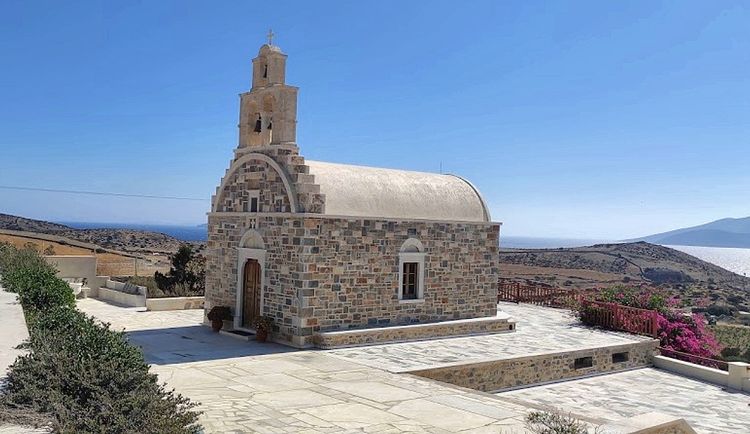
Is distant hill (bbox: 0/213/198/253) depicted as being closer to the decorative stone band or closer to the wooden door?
the decorative stone band

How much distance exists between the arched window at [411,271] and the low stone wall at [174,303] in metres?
8.44

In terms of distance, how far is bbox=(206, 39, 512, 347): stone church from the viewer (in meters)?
15.4

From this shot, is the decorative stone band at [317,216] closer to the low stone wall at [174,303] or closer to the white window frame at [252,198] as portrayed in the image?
the white window frame at [252,198]

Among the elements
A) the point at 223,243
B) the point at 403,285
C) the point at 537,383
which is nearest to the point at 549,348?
the point at 537,383

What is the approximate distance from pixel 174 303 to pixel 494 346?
36.7ft

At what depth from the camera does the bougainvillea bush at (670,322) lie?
19484 millimetres

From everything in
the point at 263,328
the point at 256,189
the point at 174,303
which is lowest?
the point at 174,303

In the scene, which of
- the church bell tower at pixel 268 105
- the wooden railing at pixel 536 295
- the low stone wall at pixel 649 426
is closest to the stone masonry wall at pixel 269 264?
the church bell tower at pixel 268 105

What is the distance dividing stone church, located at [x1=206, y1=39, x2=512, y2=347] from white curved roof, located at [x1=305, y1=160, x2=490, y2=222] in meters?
0.04

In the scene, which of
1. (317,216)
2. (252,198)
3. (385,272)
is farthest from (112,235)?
(317,216)

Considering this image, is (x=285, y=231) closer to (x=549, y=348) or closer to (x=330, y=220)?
(x=330, y=220)

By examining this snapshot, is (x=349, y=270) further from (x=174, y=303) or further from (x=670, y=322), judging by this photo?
(x=670, y=322)

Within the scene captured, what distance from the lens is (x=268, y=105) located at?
17094 millimetres

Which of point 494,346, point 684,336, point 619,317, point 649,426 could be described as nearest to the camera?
point 649,426
